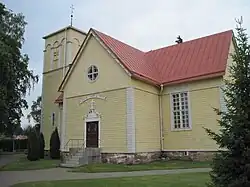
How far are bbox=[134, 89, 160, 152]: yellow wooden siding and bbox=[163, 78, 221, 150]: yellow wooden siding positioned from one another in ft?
3.81

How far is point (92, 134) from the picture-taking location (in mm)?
22125

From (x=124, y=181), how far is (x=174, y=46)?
1708cm

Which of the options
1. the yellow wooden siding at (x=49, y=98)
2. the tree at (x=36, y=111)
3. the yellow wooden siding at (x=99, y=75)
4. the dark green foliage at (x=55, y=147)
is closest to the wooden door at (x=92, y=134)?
the yellow wooden siding at (x=99, y=75)

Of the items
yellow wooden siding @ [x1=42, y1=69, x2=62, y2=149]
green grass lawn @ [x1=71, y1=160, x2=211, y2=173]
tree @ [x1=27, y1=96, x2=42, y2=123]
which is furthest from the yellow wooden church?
tree @ [x1=27, y1=96, x2=42, y2=123]

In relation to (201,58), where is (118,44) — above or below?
above

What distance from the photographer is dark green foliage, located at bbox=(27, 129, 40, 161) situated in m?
24.9

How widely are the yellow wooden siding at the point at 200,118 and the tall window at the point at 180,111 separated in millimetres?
406

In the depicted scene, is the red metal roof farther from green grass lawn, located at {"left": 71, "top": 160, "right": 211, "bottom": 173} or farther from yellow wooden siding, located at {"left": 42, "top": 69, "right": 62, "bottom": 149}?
yellow wooden siding, located at {"left": 42, "top": 69, "right": 62, "bottom": 149}

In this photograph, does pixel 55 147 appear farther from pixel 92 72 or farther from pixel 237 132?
pixel 237 132

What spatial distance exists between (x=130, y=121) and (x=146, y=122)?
167 cm

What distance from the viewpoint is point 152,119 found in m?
21.6

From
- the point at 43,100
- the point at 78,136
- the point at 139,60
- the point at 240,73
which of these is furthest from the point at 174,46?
the point at 240,73

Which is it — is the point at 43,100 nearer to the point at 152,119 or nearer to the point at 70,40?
the point at 70,40

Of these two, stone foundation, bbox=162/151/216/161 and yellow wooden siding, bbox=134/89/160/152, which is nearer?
stone foundation, bbox=162/151/216/161
